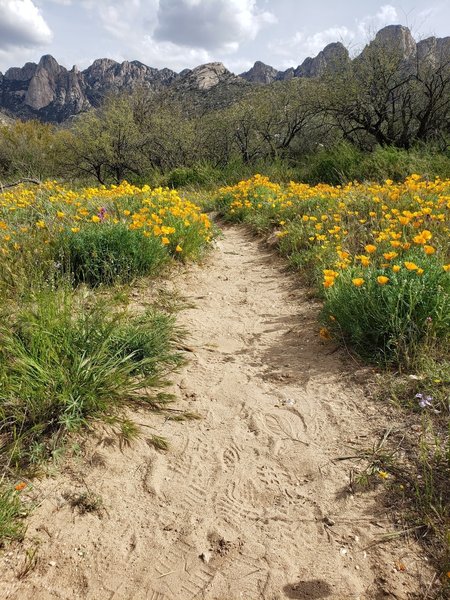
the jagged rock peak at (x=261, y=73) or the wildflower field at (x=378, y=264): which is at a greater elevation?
the jagged rock peak at (x=261, y=73)

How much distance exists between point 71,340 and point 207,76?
7424cm

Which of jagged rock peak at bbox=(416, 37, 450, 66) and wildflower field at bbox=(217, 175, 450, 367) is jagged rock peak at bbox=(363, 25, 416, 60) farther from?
wildflower field at bbox=(217, 175, 450, 367)

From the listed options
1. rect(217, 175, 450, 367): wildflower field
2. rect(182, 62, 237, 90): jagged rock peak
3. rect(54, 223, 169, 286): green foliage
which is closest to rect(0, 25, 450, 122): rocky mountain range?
rect(182, 62, 237, 90): jagged rock peak

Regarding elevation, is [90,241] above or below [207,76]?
below

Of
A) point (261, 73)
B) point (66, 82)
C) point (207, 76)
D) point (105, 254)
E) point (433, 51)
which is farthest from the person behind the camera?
point (66, 82)

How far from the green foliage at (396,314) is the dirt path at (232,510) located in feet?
→ 1.03

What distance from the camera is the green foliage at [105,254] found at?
4.32 meters

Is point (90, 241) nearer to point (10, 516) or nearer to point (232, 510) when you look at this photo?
point (10, 516)

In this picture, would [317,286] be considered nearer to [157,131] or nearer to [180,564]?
[180,564]

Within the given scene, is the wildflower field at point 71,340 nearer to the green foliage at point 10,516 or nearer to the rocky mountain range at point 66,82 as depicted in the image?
the green foliage at point 10,516

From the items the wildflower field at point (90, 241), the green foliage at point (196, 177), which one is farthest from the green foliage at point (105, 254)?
the green foliage at point (196, 177)

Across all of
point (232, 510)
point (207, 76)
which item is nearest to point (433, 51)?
point (232, 510)

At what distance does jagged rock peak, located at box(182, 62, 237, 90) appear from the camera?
2325 inches

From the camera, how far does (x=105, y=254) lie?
437 cm
